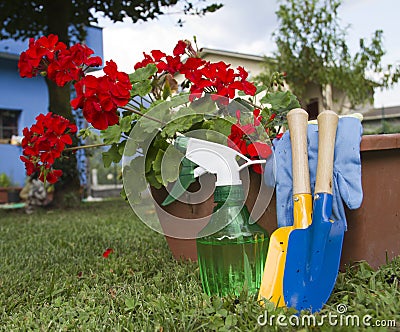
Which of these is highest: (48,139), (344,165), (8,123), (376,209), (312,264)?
(8,123)

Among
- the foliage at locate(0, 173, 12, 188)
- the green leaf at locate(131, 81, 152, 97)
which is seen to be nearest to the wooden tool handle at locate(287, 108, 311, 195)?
the green leaf at locate(131, 81, 152, 97)

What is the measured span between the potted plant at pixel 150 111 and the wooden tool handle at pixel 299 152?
120mm

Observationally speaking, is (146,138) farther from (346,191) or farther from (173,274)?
(346,191)

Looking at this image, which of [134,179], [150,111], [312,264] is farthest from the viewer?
[134,179]

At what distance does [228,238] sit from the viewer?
1164mm

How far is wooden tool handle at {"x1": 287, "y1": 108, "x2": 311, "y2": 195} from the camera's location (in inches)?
45.3

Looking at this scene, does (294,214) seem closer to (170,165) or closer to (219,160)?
(219,160)

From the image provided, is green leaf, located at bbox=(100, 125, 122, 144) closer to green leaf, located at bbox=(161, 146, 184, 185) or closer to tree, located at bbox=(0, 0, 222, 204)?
green leaf, located at bbox=(161, 146, 184, 185)

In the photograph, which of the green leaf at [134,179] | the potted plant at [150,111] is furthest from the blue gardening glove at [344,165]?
the green leaf at [134,179]

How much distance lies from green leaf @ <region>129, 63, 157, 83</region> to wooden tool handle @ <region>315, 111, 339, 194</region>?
1.92 feet

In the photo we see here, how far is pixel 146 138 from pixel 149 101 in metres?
0.16

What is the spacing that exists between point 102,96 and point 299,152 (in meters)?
0.53

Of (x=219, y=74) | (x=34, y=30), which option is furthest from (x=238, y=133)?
(x=34, y=30)

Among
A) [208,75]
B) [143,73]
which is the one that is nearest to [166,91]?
[143,73]
